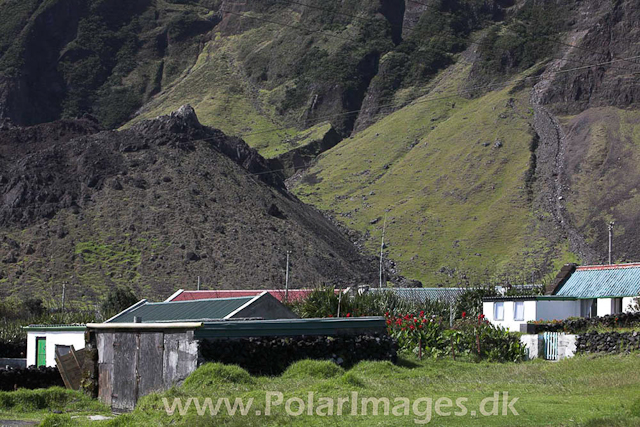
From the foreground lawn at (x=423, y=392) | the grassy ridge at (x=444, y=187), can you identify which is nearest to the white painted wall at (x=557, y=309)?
the foreground lawn at (x=423, y=392)

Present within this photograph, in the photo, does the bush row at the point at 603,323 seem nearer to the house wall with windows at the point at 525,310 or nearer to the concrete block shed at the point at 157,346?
the house wall with windows at the point at 525,310

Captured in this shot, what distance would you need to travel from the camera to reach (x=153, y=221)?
9019cm

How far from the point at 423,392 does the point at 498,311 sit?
85.4 ft

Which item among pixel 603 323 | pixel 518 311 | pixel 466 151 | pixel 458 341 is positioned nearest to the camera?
pixel 458 341

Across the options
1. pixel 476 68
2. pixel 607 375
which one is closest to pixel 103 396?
pixel 607 375

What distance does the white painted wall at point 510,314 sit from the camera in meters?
42.9

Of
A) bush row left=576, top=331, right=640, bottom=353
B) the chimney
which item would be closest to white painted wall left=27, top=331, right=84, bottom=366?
bush row left=576, top=331, right=640, bottom=353

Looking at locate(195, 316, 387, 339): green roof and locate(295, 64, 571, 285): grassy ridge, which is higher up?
locate(295, 64, 571, 285): grassy ridge

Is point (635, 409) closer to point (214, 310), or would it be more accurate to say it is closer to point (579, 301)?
point (214, 310)

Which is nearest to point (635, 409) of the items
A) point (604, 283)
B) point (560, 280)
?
point (604, 283)

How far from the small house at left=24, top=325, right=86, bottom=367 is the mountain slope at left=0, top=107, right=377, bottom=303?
122ft

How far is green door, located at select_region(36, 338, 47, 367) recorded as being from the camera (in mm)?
37503

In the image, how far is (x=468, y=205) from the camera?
388ft

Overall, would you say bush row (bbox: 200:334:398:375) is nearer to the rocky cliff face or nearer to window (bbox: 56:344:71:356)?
window (bbox: 56:344:71:356)
